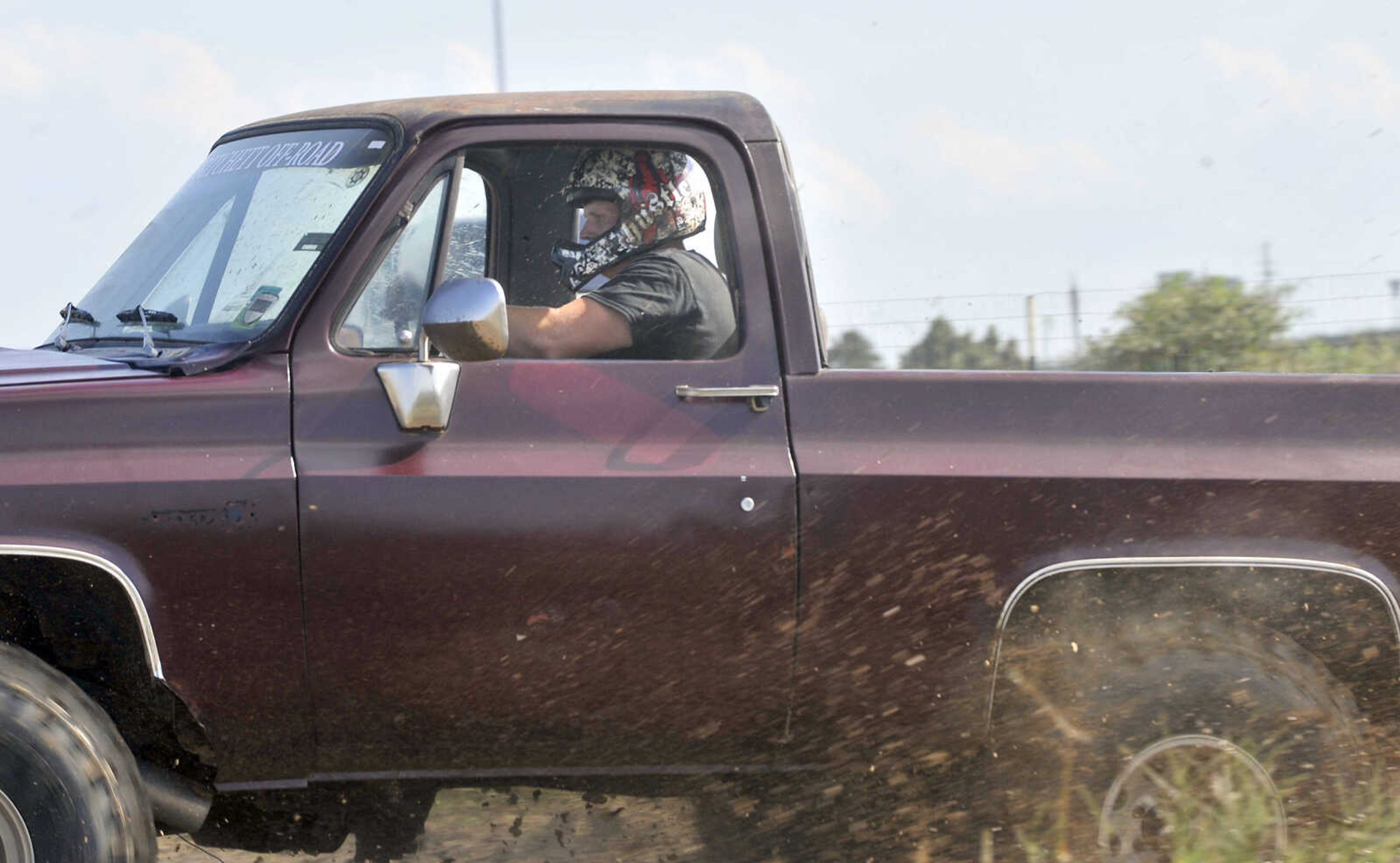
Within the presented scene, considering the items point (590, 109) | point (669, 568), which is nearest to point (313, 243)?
point (590, 109)

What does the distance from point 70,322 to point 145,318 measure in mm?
339

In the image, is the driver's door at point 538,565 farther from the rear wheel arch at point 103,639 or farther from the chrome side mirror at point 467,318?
the rear wheel arch at point 103,639

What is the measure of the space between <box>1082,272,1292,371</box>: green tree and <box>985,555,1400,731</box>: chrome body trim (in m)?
10.7

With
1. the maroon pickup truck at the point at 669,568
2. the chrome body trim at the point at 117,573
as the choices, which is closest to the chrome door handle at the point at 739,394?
the maroon pickup truck at the point at 669,568

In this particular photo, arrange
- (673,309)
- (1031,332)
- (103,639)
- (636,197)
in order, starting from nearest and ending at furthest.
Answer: (103,639), (673,309), (636,197), (1031,332)

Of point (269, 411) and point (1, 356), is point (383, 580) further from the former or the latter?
point (1, 356)

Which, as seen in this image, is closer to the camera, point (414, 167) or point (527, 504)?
point (527, 504)

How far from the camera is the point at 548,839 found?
392cm

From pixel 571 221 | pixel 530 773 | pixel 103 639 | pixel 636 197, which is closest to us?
pixel 103 639

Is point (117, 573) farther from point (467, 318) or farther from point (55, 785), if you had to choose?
point (467, 318)

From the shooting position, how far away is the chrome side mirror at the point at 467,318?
2920 mm

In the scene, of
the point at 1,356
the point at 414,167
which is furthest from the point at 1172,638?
the point at 1,356

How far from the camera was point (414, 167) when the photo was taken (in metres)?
3.28

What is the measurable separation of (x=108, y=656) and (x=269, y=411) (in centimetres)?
62
